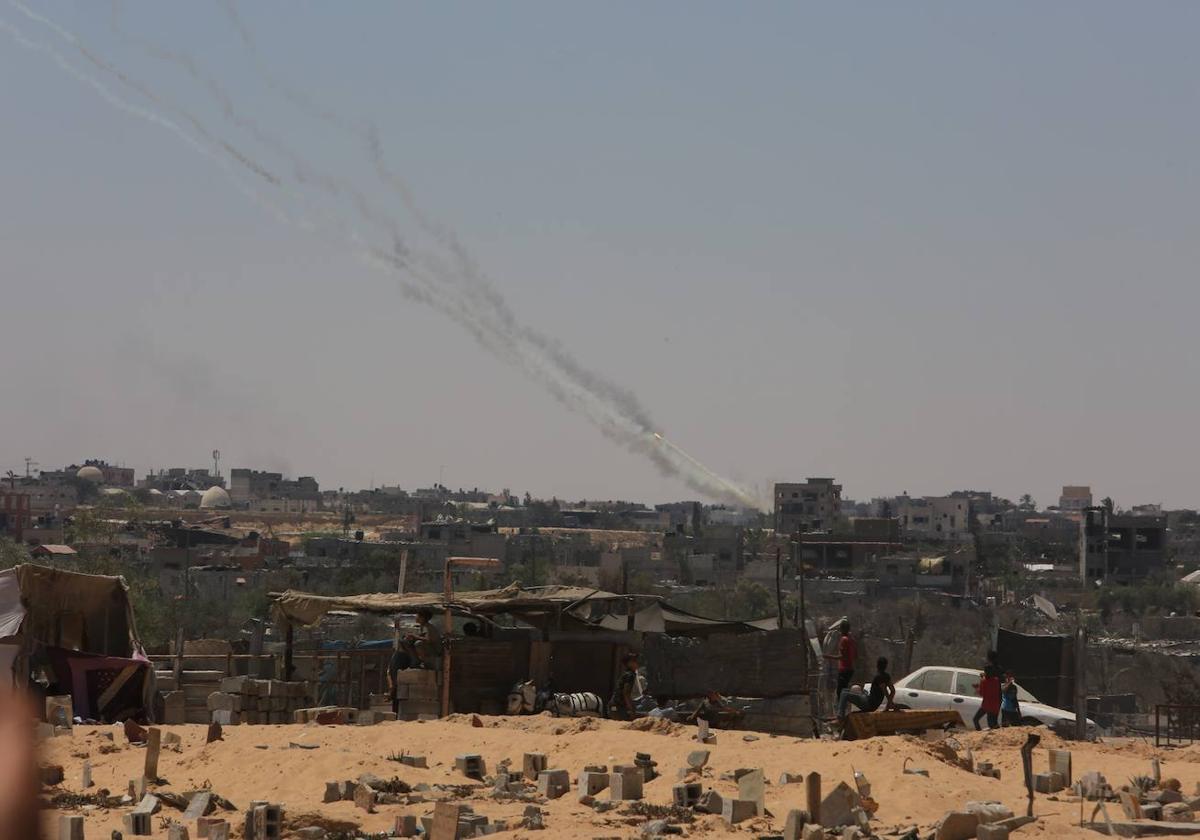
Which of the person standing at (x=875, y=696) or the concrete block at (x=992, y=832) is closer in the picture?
the concrete block at (x=992, y=832)

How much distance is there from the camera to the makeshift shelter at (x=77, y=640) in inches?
768

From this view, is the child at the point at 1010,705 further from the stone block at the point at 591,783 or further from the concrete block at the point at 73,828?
the concrete block at the point at 73,828

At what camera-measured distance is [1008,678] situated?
19.4 metres

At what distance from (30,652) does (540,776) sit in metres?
7.70

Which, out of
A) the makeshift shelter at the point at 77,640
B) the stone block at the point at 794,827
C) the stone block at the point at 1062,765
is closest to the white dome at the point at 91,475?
the makeshift shelter at the point at 77,640

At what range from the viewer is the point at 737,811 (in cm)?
1309

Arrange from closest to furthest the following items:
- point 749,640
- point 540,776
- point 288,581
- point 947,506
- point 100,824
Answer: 1. point 100,824
2. point 540,776
3. point 749,640
4. point 288,581
5. point 947,506

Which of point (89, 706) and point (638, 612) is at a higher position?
point (638, 612)

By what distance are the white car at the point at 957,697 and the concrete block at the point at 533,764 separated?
5945 mm

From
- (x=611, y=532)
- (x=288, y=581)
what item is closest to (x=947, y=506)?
(x=611, y=532)

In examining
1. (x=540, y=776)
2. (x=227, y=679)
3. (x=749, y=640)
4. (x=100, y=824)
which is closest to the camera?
(x=100, y=824)

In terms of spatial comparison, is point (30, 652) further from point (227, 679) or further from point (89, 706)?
point (227, 679)

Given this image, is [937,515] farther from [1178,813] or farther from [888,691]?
[1178,813]

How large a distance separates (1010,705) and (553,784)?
278 inches
